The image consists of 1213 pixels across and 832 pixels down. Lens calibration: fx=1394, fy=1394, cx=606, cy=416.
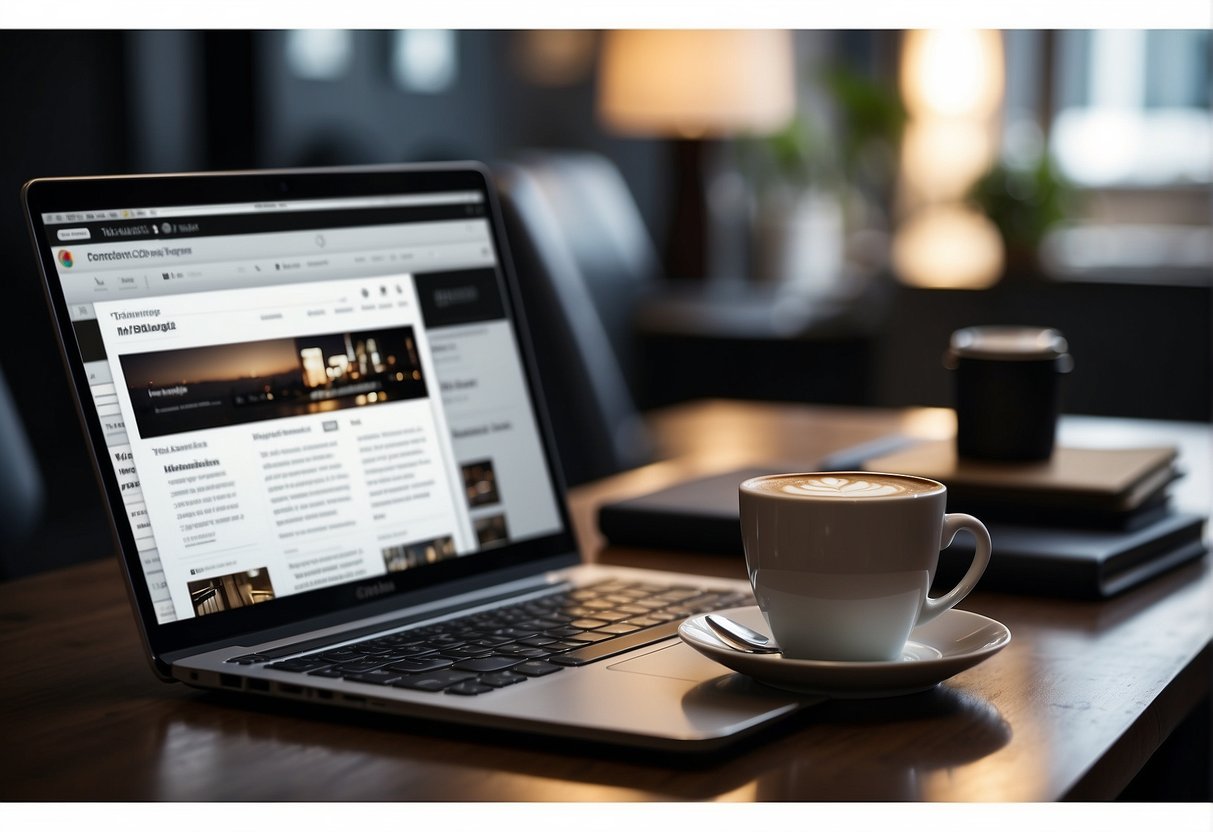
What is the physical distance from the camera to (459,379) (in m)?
0.87

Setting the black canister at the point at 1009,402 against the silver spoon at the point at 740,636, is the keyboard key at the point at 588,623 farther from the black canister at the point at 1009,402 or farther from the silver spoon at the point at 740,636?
the black canister at the point at 1009,402

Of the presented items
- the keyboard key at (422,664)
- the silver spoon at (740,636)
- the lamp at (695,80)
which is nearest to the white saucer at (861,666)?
the silver spoon at (740,636)

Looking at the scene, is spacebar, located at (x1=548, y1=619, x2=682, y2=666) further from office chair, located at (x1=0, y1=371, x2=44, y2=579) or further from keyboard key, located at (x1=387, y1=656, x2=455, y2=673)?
office chair, located at (x1=0, y1=371, x2=44, y2=579)

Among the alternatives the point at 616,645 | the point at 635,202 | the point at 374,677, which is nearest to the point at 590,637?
the point at 616,645

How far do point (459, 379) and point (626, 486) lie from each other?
0.46 metres

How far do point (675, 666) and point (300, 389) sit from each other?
27cm

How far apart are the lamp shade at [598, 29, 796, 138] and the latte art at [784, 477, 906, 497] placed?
10.2ft

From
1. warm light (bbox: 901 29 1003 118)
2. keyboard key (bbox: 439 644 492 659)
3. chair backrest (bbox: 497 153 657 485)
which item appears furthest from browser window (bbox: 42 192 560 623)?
warm light (bbox: 901 29 1003 118)

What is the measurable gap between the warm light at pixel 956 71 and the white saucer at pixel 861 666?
6.05 metres

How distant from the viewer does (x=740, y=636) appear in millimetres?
666

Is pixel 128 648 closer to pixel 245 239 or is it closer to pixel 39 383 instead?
pixel 245 239

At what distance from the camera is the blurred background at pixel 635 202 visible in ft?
9.24

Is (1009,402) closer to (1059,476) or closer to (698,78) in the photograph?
(1059,476)

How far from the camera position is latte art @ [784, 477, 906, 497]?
0.63 metres
